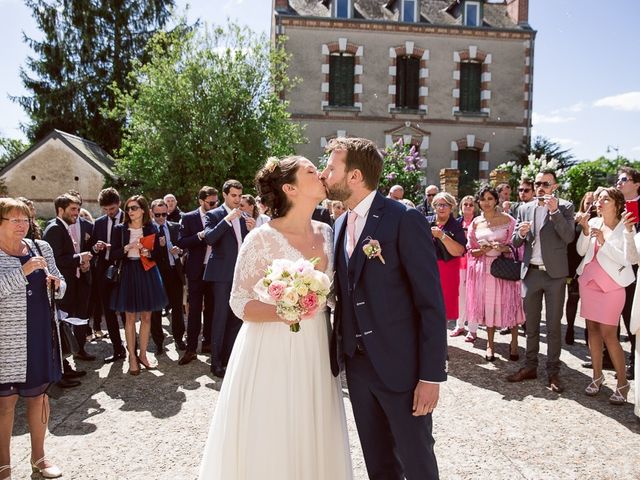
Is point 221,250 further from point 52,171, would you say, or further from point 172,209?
point 52,171

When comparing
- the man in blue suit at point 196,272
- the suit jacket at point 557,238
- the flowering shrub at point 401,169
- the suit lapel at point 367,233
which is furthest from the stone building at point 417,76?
the suit lapel at point 367,233

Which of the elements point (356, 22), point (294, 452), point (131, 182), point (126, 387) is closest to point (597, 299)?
point (294, 452)

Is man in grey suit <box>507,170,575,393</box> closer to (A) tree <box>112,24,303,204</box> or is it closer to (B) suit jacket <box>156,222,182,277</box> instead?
(B) suit jacket <box>156,222,182,277</box>

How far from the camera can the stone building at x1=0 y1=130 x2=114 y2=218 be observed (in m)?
20.8

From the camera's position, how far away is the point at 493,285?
7.12 metres

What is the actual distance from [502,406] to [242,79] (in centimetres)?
1525

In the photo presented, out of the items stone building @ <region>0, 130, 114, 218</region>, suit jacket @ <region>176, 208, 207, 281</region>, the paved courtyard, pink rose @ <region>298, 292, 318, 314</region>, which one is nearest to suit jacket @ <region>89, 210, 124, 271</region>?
suit jacket @ <region>176, 208, 207, 281</region>

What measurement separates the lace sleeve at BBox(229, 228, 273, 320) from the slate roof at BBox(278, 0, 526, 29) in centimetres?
2125

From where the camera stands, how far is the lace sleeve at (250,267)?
3.14m

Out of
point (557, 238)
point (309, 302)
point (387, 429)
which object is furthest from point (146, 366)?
point (557, 238)

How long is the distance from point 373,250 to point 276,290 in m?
0.55

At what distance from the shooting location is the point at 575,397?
A: 5.61 m

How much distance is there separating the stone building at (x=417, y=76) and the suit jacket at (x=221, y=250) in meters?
16.8

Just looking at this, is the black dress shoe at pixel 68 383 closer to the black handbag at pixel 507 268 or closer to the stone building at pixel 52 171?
the black handbag at pixel 507 268
